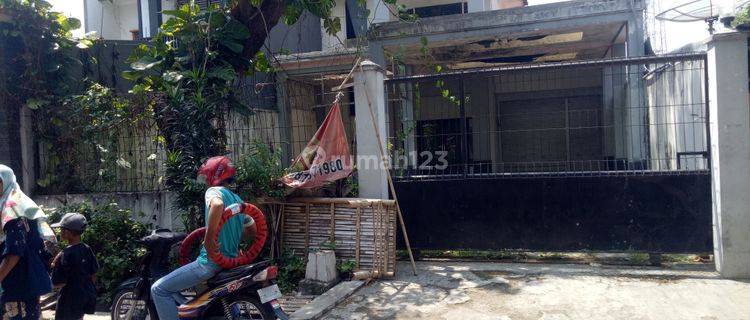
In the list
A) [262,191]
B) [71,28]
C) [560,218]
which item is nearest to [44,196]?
[71,28]

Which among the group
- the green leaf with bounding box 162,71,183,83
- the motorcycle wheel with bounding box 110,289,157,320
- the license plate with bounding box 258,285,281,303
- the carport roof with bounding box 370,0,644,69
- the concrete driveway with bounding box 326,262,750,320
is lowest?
the concrete driveway with bounding box 326,262,750,320

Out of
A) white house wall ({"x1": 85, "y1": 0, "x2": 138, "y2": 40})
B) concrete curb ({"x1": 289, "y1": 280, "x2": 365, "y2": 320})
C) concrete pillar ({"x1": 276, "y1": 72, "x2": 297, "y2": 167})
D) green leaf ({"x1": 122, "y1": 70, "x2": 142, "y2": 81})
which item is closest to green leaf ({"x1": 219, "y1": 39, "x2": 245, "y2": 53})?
concrete pillar ({"x1": 276, "y1": 72, "x2": 297, "y2": 167})

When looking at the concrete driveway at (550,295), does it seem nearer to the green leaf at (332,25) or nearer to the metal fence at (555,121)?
the metal fence at (555,121)

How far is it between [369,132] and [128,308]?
335 cm

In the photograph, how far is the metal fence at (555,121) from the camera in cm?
688

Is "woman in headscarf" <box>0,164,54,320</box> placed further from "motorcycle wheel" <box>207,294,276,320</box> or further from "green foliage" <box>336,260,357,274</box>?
"green foliage" <box>336,260,357,274</box>

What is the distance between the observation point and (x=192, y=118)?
6641 mm

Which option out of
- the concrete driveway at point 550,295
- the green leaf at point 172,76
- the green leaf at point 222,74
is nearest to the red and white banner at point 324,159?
the green leaf at point 222,74

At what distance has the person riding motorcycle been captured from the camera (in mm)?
4172

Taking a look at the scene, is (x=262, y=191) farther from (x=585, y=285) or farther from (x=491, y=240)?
(x=585, y=285)

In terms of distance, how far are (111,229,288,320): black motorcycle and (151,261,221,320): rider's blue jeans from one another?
0.32ft

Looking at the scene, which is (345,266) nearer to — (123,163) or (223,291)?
(223,291)

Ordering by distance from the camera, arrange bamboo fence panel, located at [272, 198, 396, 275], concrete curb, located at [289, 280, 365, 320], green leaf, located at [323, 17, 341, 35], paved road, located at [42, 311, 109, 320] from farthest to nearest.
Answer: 1. green leaf, located at [323, 17, 341, 35]
2. bamboo fence panel, located at [272, 198, 396, 275]
3. paved road, located at [42, 311, 109, 320]
4. concrete curb, located at [289, 280, 365, 320]

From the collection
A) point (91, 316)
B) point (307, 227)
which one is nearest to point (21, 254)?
point (91, 316)
